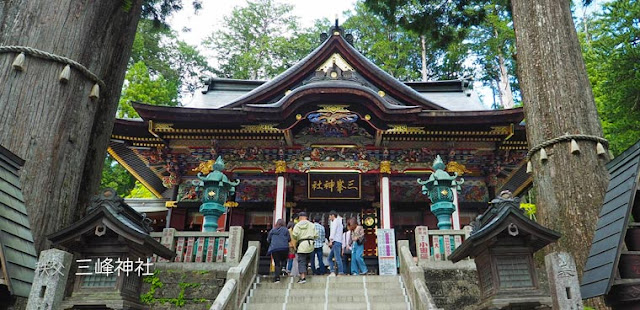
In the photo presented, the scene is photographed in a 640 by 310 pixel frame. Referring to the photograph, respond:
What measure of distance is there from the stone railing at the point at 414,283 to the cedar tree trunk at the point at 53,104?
428cm

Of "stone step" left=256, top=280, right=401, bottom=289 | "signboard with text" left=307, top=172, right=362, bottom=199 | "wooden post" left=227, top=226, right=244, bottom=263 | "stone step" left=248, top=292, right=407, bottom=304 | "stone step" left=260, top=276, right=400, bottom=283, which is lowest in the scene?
"stone step" left=248, top=292, right=407, bottom=304

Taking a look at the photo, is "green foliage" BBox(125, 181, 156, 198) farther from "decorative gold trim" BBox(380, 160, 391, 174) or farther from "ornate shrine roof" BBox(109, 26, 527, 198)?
"decorative gold trim" BBox(380, 160, 391, 174)

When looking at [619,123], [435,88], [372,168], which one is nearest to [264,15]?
[435,88]

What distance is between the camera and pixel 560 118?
4.88 metres

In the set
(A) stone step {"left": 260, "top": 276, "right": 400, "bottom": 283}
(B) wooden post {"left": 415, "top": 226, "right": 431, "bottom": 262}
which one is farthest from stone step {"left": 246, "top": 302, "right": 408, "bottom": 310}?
(B) wooden post {"left": 415, "top": 226, "right": 431, "bottom": 262}

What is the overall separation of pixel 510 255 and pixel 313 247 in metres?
4.11

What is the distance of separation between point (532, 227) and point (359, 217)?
835cm

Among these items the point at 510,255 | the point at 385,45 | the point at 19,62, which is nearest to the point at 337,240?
the point at 510,255

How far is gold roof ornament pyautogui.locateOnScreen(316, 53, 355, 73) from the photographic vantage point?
12.9 m

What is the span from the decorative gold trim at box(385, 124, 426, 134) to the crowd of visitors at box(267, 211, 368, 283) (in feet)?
10.4

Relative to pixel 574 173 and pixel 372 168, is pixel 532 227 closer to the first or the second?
pixel 574 173

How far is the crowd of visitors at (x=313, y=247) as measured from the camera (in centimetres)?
771

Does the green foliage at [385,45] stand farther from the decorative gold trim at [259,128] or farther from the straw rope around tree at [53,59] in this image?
the straw rope around tree at [53,59]

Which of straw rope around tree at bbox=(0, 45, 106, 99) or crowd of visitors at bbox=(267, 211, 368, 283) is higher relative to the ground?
straw rope around tree at bbox=(0, 45, 106, 99)
